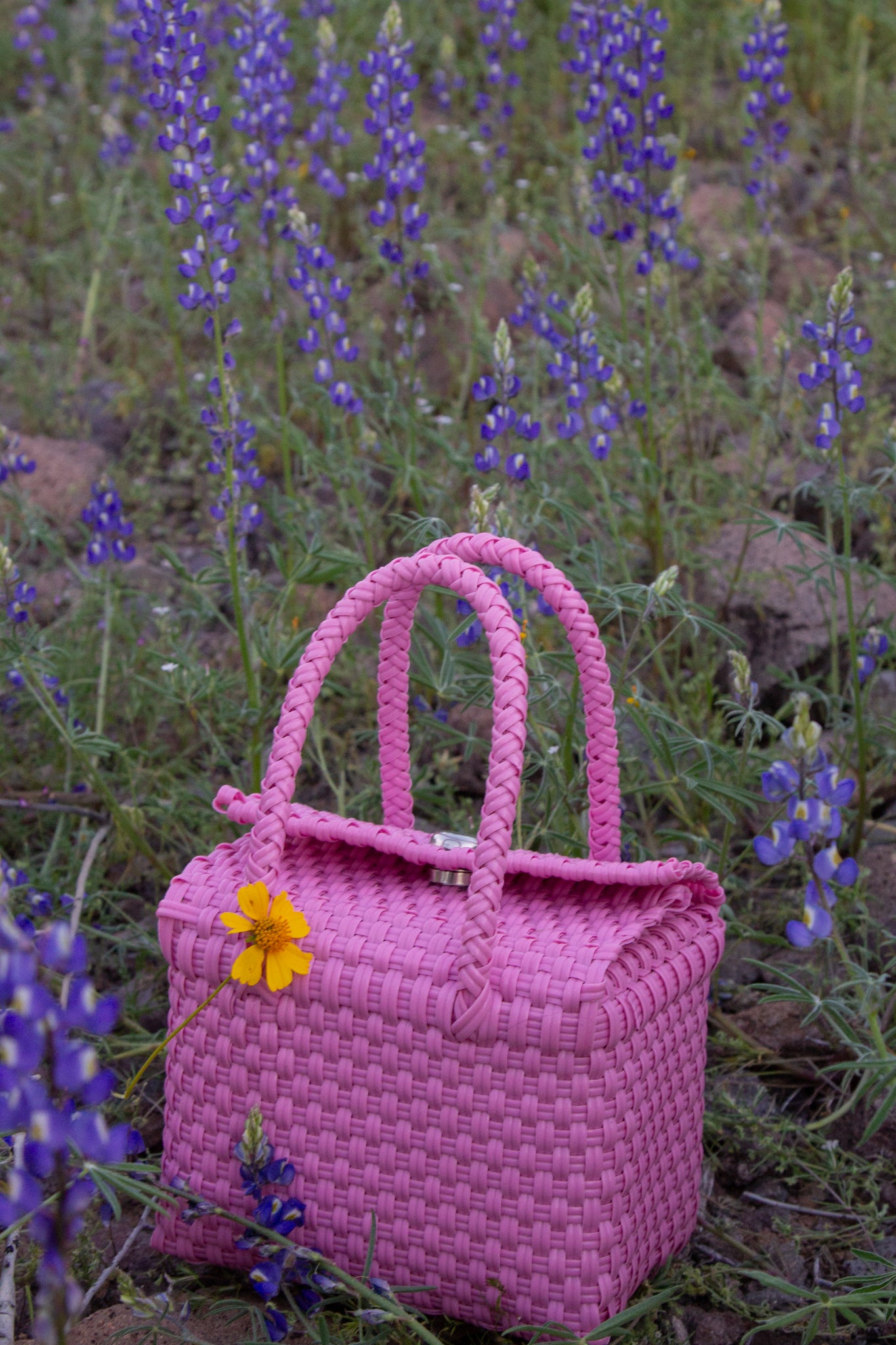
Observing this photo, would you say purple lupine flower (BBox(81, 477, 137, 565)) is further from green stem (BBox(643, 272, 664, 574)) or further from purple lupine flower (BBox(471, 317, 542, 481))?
green stem (BBox(643, 272, 664, 574))

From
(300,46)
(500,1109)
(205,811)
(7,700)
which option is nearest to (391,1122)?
(500,1109)

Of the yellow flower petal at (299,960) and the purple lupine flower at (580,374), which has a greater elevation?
the purple lupine flower at (580,374)

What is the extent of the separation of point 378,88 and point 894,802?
1883 mm

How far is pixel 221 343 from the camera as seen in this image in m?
2.30

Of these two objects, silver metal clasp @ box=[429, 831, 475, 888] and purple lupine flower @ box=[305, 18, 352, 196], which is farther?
purple lupine flower @ box=[305, 18, 352, 196]

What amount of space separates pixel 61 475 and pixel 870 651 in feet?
7.73

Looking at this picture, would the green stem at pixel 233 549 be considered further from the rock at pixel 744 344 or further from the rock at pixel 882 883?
the rock at pixel 744 344

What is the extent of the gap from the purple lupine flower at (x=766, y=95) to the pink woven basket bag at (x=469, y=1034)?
196cm

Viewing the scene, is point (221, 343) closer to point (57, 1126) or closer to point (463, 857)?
point (463, 857)

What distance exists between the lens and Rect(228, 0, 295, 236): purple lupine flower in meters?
3.01

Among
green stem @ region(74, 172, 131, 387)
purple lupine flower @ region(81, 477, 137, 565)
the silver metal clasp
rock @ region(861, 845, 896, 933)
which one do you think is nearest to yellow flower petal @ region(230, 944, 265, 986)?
the silver metal clasp

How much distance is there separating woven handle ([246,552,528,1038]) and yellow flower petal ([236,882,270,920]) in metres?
0.04

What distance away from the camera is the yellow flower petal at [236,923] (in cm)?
165

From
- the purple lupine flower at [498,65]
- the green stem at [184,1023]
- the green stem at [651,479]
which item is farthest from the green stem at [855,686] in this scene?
the purple lupine flower at [498,65]
